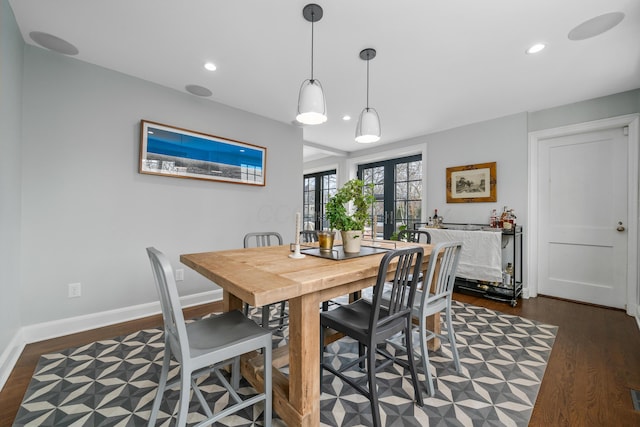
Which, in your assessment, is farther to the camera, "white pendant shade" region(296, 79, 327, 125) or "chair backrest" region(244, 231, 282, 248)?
"chair backrest" region(244, 231, 282, 248)

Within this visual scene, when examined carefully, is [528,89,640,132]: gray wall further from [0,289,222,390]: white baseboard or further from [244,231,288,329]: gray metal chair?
[0,289,222,390]: white baseboard

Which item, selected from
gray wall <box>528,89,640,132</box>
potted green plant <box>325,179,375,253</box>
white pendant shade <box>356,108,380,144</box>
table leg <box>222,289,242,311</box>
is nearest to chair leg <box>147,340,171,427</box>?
table leg <box>222,289,242,311</box>

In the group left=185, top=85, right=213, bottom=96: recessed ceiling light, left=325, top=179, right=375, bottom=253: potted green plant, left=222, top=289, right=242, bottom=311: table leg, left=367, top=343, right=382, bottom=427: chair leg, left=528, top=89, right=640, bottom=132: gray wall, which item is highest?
left=185, top=85, right=213, bottom=96: recessed ceiling light

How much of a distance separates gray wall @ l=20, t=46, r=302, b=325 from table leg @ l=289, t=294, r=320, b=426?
7.19 ft

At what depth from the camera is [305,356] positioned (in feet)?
4.12

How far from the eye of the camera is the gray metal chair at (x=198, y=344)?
3.60 ft

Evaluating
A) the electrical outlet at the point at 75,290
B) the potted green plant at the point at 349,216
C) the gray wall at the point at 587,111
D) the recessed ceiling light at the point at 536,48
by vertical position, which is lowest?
the electrical outlet at the point at 75,290

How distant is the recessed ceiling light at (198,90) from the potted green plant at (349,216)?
213cm

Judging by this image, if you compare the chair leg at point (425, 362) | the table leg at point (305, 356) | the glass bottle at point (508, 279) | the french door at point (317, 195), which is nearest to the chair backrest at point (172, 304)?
the table leg at point (305, 356)

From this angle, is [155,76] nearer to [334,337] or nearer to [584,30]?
[334,337]

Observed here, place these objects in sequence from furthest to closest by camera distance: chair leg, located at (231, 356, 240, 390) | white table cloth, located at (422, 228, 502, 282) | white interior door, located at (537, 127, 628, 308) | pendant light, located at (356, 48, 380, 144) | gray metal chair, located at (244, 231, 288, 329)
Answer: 1. white table cloth, located at (422, 228, 502, 282)
2. white interior door, located at (537, 127, 628, 308)
3. pendant light, located at (356, 48, 380, 144)
4. gray metal chair, located at (244, 231, 288, 329)
5. chair leg, located at (231, 356, 240, 390)

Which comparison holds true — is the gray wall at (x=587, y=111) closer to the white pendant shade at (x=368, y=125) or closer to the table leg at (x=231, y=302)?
the white pendant shade at (x=368, y=125)

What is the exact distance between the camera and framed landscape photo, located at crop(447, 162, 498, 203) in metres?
3.72

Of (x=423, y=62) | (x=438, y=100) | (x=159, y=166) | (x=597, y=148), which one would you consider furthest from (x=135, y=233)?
(x=597, y=148)
